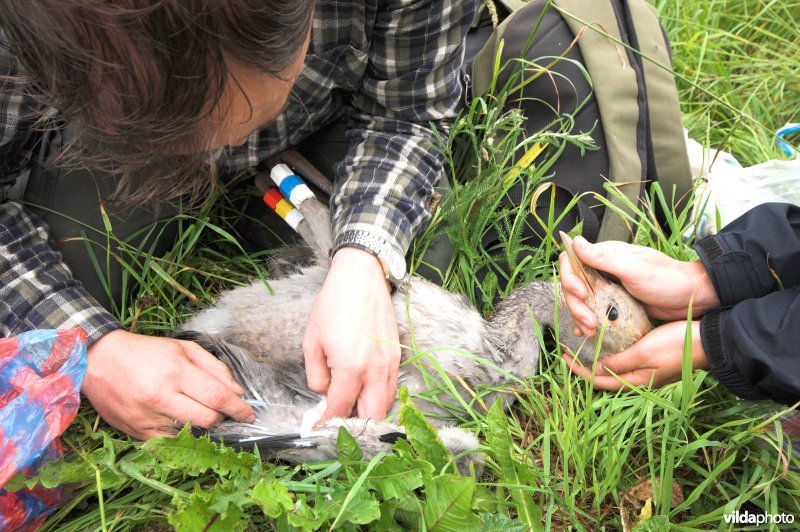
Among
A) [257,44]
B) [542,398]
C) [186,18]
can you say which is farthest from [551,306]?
[186,18]

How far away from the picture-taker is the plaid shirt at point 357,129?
185 centimetres

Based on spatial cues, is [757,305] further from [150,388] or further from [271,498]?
[150,388]

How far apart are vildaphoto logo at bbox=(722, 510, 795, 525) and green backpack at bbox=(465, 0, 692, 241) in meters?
0.95

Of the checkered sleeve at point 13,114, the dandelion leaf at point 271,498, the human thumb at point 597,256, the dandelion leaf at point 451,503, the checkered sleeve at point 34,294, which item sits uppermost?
the checkered sleeve at point 13,114

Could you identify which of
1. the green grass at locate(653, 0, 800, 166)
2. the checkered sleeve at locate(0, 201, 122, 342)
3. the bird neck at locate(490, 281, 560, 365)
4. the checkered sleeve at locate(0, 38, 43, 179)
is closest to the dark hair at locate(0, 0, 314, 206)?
the checkered sleeve at locate(0, 38, 43, 179)

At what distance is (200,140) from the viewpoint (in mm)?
1312

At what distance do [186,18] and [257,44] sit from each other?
0.15 metres

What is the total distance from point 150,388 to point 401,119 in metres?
1.16

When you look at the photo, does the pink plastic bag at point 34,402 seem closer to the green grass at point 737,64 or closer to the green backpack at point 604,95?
the green backpack at point 604,95

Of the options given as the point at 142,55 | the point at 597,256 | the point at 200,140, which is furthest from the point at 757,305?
the point at 142,55

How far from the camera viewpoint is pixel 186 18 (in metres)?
1.02

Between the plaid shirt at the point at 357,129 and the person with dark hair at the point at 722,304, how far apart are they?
2.02 feet

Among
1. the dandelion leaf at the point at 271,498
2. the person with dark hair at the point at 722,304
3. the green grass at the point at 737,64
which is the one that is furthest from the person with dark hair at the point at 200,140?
the green grass at the point at 737,64

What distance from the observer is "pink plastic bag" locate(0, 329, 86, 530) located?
1588mm
